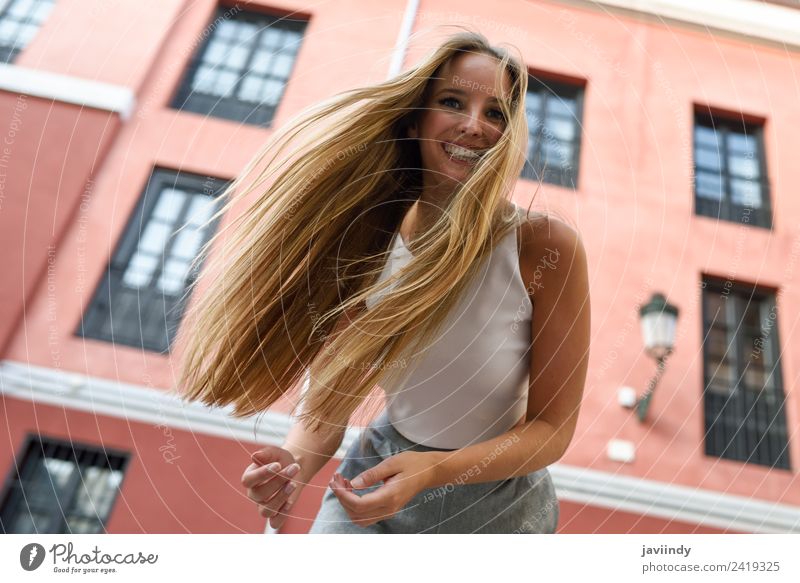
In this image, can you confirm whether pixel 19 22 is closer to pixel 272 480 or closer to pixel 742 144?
pixel 272 480

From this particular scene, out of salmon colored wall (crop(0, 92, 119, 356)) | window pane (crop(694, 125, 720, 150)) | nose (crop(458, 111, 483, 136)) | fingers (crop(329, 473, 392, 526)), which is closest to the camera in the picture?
fingers (crop(329, 473, 392, 526))

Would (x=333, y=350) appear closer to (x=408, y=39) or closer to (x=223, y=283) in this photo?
(x=223, y=283)

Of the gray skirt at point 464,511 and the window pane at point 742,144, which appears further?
the window pane at point 742,144

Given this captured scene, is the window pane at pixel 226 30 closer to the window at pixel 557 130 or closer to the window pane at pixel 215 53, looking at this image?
the window pane at pixel 215 53

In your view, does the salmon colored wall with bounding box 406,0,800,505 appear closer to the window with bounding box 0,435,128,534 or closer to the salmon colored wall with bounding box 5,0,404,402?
the salmon colored wall with bounding box 5,0,404,402

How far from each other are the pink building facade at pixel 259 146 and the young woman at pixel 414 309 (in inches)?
9.0

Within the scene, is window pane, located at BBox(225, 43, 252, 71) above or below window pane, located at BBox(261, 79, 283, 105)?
above

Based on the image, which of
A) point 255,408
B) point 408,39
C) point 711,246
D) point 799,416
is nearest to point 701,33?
point 711,246

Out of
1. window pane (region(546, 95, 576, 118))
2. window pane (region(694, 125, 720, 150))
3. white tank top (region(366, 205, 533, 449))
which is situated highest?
window pane (region(694, 125, 720, 150))

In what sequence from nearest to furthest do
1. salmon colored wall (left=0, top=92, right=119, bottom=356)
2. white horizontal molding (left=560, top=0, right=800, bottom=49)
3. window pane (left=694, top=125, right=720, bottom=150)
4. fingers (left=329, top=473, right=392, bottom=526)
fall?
fingers (left=329, top=473, right=392, bottom=526), salmon colored wall (left=0, top=92, right=119, bottom=356), white horizontal molding (left=560, top=0, right=800, bottom=49), window pane (left=694, top=125, right=720, bottom=150)

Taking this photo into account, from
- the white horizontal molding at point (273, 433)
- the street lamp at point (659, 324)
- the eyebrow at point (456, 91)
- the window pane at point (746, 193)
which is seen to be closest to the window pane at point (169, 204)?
the white horizontal molding at point (273, 433)

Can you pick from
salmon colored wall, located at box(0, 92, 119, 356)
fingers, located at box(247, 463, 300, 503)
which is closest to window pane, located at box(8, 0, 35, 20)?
salmon colored wall, located at box(0, 92, 119, 356)

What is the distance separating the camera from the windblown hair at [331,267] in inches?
14.9

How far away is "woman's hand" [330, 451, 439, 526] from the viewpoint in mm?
265
